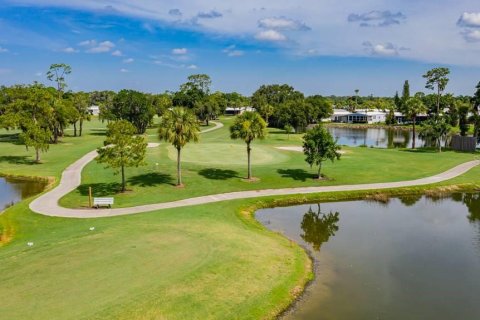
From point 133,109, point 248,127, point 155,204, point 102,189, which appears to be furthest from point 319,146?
point 133,109

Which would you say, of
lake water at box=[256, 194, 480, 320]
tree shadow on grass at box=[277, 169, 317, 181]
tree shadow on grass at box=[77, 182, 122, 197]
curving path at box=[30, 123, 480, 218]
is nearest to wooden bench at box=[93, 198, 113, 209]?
curving path at box=[30, 123, 480, 218]

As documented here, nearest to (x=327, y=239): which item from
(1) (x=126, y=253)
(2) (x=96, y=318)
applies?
(1) (x=126, y=253)

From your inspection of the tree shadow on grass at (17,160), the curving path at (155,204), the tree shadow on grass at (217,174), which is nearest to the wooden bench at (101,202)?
the curving path at (155,204)

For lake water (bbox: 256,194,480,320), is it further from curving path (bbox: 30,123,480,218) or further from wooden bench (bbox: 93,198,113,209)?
wooden bench (bbox: 93,198,113,209)

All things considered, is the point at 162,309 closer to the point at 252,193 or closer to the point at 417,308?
the point at 417,308

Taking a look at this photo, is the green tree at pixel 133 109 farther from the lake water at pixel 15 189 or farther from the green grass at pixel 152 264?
the green grass at pixel 152 264

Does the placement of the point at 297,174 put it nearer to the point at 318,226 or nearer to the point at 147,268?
the point at 318,226
